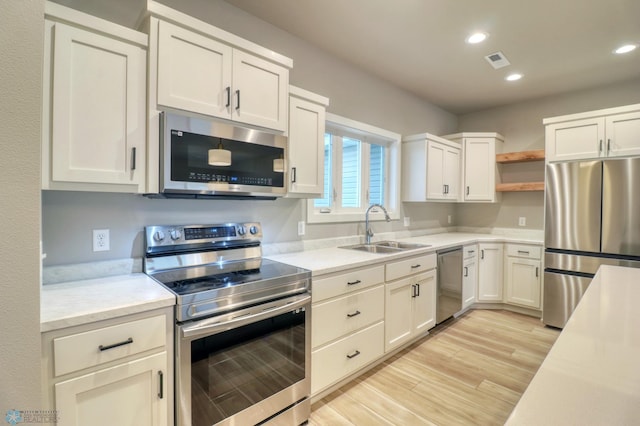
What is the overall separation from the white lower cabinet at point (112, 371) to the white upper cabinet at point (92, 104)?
2.15ft

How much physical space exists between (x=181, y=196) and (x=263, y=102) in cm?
77

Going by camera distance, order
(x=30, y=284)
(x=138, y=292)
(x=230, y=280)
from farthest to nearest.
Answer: (x=230, y=280), (x=138, y=292), (x=30, y=284)

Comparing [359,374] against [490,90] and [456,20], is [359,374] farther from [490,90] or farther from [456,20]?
[490,90]

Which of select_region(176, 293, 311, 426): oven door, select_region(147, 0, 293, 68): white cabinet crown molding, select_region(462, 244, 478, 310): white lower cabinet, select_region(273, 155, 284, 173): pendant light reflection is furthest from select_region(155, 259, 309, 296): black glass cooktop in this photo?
select_region(462, 244, 478, 310): white lower cabinet

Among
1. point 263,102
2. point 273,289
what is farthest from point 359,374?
point 263,102

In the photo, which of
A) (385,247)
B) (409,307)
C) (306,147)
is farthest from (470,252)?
(306,147)

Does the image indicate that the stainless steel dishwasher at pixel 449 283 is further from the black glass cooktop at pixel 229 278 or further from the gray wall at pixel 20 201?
the gray wall at pixel 20 201

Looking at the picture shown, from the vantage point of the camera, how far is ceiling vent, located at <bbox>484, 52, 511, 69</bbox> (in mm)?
2836

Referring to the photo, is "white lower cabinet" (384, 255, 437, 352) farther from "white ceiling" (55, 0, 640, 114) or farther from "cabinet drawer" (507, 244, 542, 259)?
"white ceiling" (55, 0, 640, 114)

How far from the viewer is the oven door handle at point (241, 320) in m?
1.34

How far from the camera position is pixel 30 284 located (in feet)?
2.99

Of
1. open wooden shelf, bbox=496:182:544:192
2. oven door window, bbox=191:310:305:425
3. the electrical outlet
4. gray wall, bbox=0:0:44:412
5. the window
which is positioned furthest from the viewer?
A: open wooden shelf, bbox=496:182:544:192

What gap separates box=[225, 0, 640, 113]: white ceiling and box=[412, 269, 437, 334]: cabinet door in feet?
6.79

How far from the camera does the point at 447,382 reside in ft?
7.39
